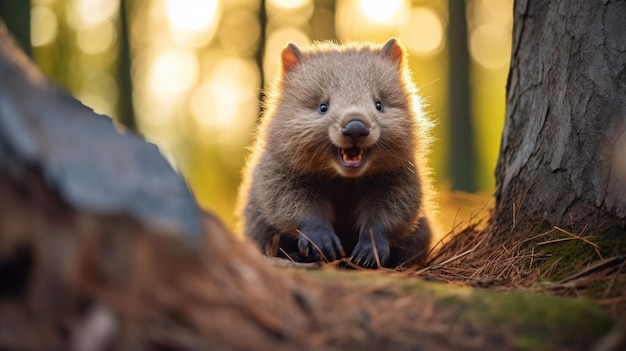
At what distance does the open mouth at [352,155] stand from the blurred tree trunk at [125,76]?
11040mm

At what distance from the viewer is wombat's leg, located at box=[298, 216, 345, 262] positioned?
5.33 m

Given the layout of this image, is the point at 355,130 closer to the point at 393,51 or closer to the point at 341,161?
the point at 341,161

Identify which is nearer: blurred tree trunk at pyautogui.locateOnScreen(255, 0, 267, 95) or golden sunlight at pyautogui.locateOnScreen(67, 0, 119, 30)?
blurred tree trunk at pyautogui.locateOnScreen(255, 0, 267, 95)

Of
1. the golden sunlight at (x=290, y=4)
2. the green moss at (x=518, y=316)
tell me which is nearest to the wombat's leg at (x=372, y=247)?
the green moss at (x=518, y=316)

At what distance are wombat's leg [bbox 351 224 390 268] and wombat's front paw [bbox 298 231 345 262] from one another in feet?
0.46

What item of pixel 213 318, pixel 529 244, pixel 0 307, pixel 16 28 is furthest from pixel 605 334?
pixel 16 28

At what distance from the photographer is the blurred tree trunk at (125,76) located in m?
15.8

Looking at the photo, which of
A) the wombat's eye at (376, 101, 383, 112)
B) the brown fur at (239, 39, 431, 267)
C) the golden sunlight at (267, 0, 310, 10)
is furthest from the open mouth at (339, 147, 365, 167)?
the golden sunlight at (267, 0, 310, 10)

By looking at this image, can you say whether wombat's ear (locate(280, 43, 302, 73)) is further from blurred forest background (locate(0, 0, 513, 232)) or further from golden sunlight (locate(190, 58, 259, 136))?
golden sunlight (locate(190, 58, 259, 136))

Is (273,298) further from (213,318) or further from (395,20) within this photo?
(395,20)

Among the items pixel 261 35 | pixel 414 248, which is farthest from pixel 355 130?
pixel 261 35

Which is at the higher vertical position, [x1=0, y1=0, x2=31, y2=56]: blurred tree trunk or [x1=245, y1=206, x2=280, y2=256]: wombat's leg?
[x1=0, y1=0, x2=31, y2=56]: blurred tree trunk

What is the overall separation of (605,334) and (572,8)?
260 cm

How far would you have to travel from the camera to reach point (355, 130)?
507 centimetres
